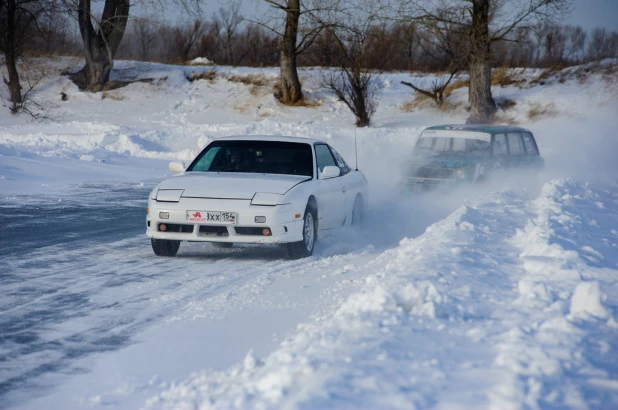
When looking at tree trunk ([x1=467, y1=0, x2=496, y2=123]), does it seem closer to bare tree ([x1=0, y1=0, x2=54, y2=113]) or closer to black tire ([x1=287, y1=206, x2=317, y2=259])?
bare tree ([x1=0, y1=0, x2=54, y2=113])

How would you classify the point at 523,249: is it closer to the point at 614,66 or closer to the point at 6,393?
the point at 6,393

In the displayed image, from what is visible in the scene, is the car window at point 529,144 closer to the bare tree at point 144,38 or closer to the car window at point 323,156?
the car window at point 323,156

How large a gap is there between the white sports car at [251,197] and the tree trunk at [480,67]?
23013 millimetres

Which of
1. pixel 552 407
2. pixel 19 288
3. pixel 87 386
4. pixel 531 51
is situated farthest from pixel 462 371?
pixel 531 51

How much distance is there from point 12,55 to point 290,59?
40.9ft

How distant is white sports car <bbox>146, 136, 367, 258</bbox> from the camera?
28.3 ft

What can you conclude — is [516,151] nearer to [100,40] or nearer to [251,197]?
[251,197]

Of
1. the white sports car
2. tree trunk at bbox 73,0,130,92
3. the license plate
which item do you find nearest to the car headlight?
the white sports car

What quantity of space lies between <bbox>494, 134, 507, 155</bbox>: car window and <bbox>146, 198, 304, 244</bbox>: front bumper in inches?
300

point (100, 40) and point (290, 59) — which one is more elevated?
point (100, 40)

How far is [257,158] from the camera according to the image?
995 centimetres

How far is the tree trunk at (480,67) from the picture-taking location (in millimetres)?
31859

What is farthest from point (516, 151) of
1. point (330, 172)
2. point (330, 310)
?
point (330, 310)

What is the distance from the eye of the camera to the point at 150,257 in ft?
29.9
